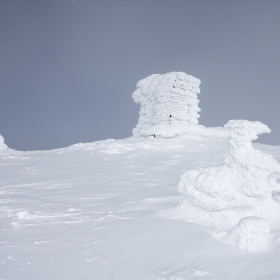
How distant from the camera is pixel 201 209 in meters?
5.34

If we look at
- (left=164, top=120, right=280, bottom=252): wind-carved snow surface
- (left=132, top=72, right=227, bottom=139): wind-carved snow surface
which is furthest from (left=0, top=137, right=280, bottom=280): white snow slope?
(left=132, top=72, right=227, bottom=139): wind-carved snow surface

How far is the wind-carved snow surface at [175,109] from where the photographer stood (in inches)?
817

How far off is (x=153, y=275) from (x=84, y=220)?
255cm

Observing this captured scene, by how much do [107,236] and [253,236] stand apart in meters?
2.35

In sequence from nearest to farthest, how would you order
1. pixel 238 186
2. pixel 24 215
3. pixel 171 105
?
pixel 238 186, pixel 24 215, pixel 171 105

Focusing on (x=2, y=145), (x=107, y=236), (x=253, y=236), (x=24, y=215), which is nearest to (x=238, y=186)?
(x=253, y=236)

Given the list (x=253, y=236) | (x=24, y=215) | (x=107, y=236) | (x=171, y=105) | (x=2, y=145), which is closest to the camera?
(x=253, y=236)

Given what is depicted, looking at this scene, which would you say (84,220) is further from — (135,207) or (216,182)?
(216,182)

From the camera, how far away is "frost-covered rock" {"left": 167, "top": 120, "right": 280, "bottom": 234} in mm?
4836

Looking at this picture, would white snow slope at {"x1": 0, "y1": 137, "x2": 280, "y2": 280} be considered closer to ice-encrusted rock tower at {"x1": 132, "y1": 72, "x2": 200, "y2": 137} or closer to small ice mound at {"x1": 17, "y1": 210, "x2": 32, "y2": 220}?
small ice mound at {"x1": 17, "y1": 210, "x2": 32, "y2": 220}

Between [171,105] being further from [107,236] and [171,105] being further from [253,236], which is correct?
[253,236]

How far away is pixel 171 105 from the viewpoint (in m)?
21.1

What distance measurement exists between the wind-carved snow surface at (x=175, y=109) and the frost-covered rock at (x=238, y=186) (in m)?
14.8

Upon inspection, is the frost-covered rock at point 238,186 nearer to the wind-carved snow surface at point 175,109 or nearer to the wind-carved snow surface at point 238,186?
the wind-carved snow surface at point 238,186
